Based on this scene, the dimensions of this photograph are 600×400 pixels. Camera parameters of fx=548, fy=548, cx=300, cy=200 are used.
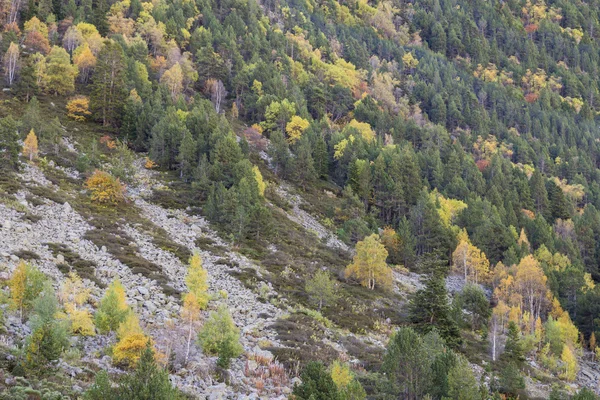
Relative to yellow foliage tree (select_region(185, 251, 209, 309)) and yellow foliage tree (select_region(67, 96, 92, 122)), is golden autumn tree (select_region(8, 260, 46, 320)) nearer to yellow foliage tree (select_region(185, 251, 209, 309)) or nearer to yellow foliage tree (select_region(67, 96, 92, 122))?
yellow foliage tree (select_region(185, 251, 209, 309))

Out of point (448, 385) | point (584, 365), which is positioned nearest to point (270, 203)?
point (584, 365)

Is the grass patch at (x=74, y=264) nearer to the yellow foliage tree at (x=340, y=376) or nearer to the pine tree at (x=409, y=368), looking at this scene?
the yellow foliage tree at (x=340, y=376)

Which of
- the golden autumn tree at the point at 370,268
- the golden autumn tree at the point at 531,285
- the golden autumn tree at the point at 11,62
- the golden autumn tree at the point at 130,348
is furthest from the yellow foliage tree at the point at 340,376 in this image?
the golden autumn tree at the point at 11,62

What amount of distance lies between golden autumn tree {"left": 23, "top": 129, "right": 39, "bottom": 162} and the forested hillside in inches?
6.7

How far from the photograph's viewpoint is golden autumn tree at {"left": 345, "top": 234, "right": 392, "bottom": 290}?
65.2 metres

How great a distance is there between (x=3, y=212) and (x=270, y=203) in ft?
135

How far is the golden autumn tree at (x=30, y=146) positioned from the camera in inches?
2630

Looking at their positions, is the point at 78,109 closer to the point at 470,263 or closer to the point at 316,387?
the point at 470,263

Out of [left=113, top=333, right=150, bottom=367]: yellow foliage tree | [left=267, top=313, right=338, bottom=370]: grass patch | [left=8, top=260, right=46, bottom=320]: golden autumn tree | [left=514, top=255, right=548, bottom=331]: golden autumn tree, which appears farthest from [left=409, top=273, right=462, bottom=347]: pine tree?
[left=8, top=260, right=46, bottom=320]: golden autumn tree

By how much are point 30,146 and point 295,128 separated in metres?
58.0

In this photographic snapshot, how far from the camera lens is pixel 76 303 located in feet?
116

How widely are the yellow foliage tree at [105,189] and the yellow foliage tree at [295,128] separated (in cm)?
5329

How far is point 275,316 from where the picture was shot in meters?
45.6

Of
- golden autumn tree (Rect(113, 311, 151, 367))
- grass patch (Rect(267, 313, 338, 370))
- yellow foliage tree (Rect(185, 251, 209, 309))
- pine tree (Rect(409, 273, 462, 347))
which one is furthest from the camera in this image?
pine tree (Rect(409, 273, 462, 347))
